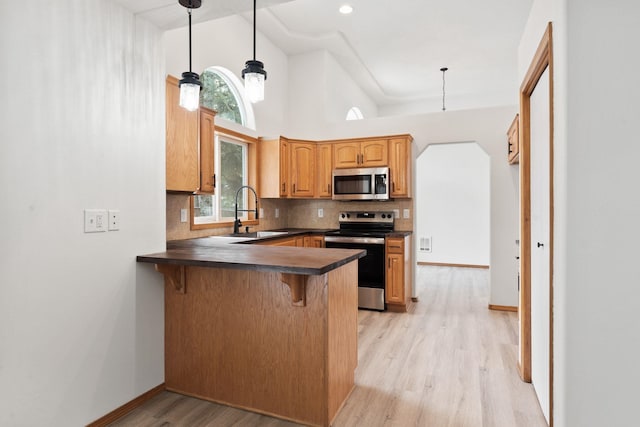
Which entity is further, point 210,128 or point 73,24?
point 210,128

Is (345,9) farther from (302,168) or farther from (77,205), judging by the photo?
(77,205)

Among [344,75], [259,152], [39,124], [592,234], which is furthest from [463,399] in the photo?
[344,75]

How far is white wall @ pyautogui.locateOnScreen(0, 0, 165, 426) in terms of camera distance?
155 centimetres

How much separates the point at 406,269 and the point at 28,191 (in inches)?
144

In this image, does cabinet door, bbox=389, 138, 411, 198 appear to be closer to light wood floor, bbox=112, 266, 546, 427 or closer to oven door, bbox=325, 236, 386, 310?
oven door, bbox=325, 236, 386, 310

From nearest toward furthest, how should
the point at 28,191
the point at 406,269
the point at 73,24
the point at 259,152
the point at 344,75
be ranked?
the point at 28,191, the point at 73,24, the point at 406,269, the point at 259,152, the point at 344,75

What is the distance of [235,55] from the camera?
164 inches

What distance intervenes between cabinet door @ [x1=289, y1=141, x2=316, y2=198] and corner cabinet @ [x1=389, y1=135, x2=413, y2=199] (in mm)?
1077

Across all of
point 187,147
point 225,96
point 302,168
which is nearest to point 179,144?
point 187,147

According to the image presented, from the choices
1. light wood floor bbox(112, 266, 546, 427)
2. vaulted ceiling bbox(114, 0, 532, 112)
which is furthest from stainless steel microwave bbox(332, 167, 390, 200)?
vaulted ceiling bbox(114, 0, 532, 112)

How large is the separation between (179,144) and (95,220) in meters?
1.00

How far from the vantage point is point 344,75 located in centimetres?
597

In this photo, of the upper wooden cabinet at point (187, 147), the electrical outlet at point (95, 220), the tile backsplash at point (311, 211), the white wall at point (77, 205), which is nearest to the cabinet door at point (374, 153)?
the tile backsplash at point (311, 211)

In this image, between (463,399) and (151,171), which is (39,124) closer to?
(151,171)
